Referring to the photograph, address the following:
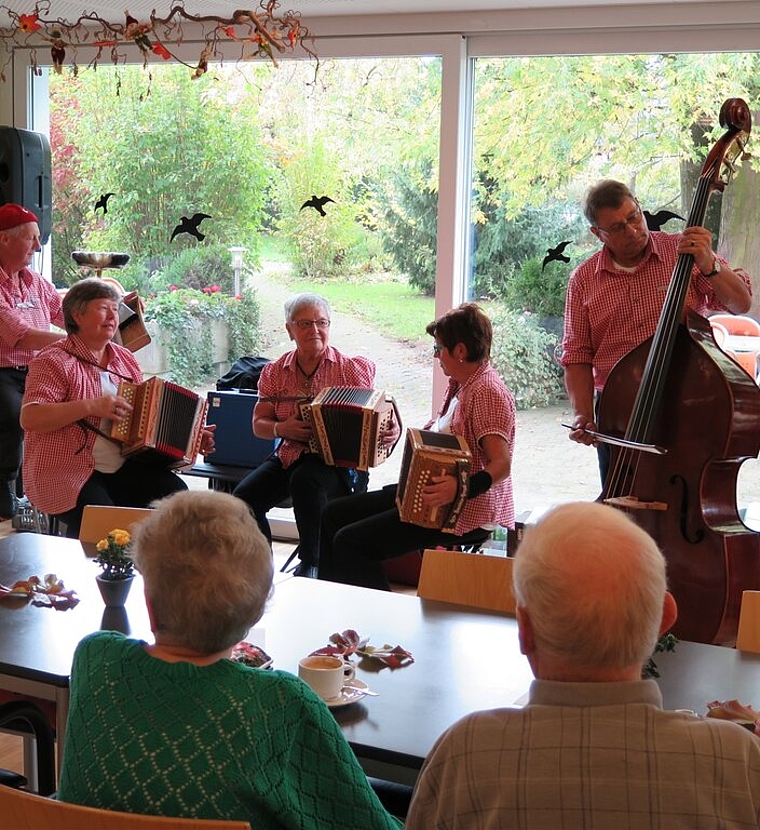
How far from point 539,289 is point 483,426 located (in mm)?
1668

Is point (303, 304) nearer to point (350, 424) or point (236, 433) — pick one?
point (350, 424)

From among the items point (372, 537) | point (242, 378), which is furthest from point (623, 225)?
point (242, 378)

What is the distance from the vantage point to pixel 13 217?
5.04m

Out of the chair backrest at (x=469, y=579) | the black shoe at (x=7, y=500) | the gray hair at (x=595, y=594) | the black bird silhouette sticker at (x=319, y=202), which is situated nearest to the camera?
the gray hair at (x=595, y=594)

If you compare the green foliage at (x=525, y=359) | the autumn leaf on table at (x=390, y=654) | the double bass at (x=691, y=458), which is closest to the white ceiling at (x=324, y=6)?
the green foliage at (x=525, y=359)

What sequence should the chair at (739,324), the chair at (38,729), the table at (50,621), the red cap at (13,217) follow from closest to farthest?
the table at (50,621) → the chair at (38,729) → the chair at (739,324) → the red cap at (13,217)

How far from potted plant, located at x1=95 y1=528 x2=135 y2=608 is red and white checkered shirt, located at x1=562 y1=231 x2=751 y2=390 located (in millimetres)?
1986

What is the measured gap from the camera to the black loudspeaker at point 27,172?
18.0ft

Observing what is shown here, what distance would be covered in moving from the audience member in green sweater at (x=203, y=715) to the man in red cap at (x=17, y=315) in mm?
3737

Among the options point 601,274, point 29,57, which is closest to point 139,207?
point 29,57

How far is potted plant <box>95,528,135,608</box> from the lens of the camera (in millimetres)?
2416

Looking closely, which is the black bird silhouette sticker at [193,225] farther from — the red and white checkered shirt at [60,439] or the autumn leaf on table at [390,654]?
the autumn leaf on table at [390,654]

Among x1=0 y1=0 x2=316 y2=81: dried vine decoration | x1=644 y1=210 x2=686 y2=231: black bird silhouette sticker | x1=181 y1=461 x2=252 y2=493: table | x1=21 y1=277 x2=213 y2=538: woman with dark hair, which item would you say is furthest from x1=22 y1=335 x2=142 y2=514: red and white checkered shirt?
x1=644 y1=210 x2=686 y2=231: black bird silhouette sticker

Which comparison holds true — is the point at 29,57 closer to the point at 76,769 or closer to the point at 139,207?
the point at 139,207
